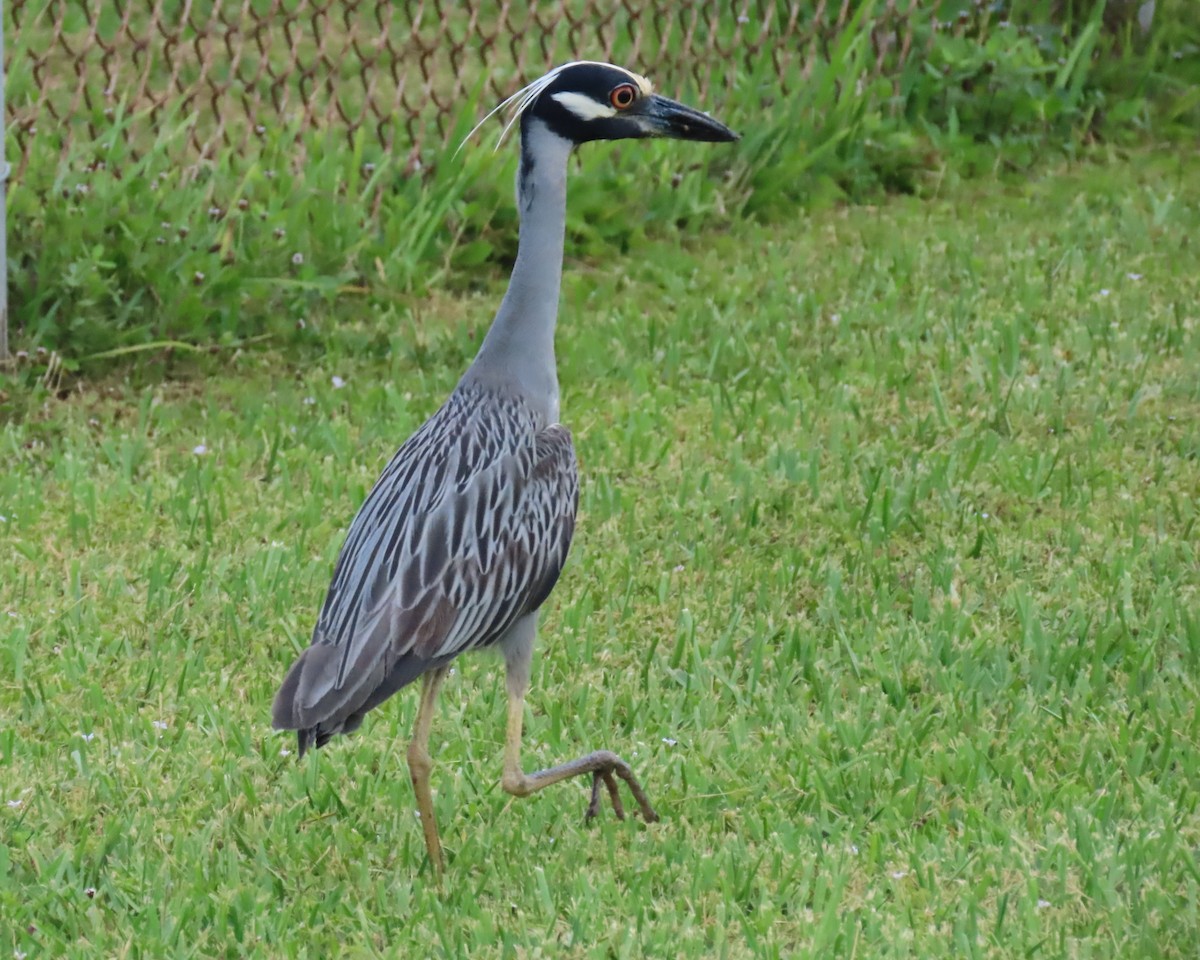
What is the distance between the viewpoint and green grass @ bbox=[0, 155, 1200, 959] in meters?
4.11

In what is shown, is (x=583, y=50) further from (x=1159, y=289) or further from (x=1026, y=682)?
(x=1026, y=682)

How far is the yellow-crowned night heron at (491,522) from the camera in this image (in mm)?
4094

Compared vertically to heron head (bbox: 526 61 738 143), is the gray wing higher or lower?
lower

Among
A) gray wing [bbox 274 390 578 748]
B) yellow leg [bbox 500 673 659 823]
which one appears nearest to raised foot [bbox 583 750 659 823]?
yellow leg [bbox 500 673 659 823]

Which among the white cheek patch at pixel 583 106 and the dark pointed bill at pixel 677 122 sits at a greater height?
the white cheek patch at pixel 583 106

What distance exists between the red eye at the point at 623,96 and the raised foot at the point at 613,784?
154 centimetres

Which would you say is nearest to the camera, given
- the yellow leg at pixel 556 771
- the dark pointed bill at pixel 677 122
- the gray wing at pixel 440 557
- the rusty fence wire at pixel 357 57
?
the gray wing at pixel 440 557

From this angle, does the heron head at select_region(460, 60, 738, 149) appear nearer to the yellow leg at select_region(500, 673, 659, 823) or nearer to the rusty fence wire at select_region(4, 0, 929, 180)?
the yellow leg at select_region(500, 673, 659, 823)

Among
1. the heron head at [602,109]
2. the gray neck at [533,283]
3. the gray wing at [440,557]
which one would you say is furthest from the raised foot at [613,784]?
the heron head at [602,109]

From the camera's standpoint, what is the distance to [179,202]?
7371 millimetres

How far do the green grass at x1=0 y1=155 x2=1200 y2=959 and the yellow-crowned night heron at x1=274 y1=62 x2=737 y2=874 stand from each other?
1.15 feet

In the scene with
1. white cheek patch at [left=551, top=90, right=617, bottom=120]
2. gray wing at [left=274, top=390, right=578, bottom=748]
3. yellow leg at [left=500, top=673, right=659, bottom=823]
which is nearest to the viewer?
gray wing at [left=274, top=390, right=578, bottom=748]

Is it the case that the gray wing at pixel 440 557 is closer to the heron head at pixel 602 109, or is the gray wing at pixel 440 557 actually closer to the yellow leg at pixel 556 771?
the yellow leg at pixel 556 771

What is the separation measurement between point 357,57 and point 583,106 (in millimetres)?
5024
